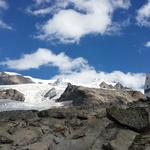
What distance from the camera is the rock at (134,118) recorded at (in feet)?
89.2

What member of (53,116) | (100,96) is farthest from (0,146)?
(100,96)

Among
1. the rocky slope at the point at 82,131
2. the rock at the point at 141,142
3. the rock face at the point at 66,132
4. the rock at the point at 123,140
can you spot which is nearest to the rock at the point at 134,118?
the rocky slope at the point at 82,131

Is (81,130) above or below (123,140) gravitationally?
above

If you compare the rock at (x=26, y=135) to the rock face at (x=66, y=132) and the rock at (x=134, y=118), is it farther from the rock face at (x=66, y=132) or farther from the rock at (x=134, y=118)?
the rock at (x=134, y=118)

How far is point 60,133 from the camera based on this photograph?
3006 centimetres

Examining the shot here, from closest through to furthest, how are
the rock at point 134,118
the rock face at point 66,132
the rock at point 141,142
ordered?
the rock at point 141,142 → the rock face at point 66,132 → the rock at point 134,118

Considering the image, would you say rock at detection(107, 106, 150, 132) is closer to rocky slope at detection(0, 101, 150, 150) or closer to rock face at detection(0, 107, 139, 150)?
rocky slope at detection(0, 101, 150, 150)

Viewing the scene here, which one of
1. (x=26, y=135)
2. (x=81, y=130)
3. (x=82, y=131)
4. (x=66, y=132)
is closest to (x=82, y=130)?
(x=81, y=130)

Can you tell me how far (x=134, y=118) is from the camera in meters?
27.6

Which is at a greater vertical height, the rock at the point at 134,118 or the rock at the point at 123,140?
the rock at the point at 134,118

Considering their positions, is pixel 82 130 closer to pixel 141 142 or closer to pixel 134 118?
pixel 134 118

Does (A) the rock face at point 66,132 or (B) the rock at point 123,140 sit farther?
(A) the rock face at point 66,132

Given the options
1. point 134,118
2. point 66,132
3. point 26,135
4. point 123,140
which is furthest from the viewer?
point 66,132

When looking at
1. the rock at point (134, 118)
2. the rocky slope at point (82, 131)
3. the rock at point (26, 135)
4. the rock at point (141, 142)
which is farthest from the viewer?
the rock at point (26, 135)
